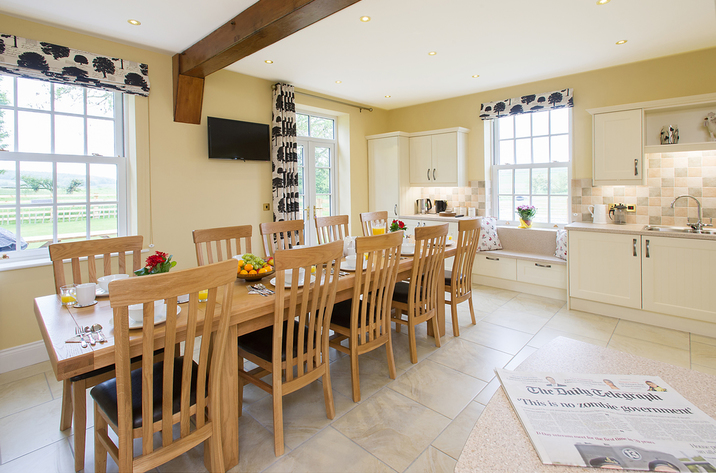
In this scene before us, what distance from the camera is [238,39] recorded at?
2.77 meters

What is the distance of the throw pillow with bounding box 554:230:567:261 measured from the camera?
4220 mm

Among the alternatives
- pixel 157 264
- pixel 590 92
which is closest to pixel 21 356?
pixel 157 264


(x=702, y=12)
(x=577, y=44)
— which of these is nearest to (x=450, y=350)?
(x=577, y=44)

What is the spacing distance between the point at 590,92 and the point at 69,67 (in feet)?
16.7

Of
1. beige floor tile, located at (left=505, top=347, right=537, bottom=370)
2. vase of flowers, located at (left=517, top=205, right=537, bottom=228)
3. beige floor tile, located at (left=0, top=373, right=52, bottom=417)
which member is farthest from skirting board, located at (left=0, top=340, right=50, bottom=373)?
vase of flowers, located at (left=517, top=205, right=537, bottom=228)

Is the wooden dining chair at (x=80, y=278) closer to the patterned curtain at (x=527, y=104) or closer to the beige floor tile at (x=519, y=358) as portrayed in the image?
the beige floor tile at (x=519, y=358)

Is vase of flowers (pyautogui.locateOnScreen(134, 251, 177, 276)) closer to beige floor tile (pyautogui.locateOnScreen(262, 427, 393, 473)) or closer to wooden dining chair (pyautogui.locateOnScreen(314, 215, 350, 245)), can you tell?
beige floor tile (pyautogui.locateOnScreen(262, 427, 393, 473))

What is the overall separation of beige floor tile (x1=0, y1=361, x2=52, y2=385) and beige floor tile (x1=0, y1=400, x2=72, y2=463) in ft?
2.01

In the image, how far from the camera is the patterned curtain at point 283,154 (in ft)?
14.4

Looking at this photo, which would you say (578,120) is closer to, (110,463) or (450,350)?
(450,350)

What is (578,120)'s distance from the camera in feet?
14.3

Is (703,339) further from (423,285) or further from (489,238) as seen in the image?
(423,285)

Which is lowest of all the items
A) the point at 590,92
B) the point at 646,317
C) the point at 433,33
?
the point at 646,317

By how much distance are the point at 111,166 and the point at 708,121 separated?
558cm
